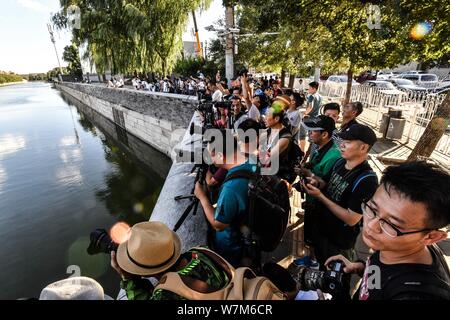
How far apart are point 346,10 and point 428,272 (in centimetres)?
A: 527

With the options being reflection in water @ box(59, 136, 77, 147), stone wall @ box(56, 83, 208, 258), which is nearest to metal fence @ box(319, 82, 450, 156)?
stone wall @ box(56, 83, 208, 258)

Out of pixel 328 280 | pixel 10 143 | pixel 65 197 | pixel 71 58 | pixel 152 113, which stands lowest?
pixel 65 197

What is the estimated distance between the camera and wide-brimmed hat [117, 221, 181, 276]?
1385 millimetres

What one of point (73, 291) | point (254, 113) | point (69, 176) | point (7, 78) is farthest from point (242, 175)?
point (7, 78)

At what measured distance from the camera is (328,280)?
132 cm

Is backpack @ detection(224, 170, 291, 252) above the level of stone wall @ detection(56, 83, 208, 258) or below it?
above

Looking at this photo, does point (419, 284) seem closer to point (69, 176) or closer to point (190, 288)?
point (190, 288)

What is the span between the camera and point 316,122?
105 inches

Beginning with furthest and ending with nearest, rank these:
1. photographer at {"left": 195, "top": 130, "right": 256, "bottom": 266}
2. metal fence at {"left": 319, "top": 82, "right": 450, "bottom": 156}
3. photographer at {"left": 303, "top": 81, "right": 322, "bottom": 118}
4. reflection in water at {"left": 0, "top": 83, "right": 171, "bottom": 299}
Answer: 1. reflection in water at {"left": 0, "top": 83, "right": 171, "bottom": 299}
2. metal fence at {"left": 319, "top": 82, "right": 450, "bottom": 156}
3. photographer at {"left": 303, "top": 81, "right": 322, "bottom": 118}
4. photographer at {"left": 195, "top": 130, "right": 256, "bottom": 266}

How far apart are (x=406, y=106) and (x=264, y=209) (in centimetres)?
958

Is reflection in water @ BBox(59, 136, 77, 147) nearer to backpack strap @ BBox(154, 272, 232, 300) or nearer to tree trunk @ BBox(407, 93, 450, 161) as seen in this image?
tree trunk @ BBox(407, 93, 450, 161)

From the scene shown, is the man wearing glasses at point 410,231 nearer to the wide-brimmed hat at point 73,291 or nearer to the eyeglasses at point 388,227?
the eyeglasses at point 388,227

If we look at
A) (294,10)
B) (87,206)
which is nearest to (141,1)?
(87,206)

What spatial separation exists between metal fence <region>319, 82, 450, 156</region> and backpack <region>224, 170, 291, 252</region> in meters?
5.22
